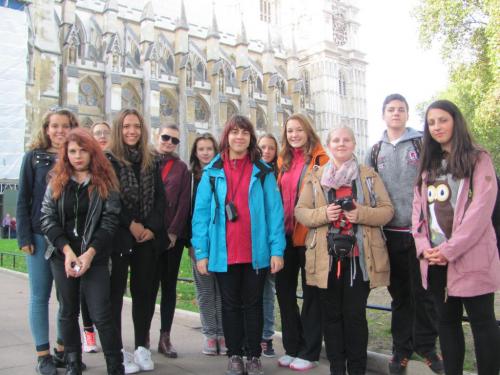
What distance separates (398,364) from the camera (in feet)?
11.3

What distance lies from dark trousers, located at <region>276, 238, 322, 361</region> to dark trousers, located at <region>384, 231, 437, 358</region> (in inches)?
24.3

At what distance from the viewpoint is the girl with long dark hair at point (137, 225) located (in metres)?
3.54

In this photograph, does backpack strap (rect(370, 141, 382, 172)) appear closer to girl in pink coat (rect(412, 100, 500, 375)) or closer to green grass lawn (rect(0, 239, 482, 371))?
girl in pink coat (rect(412, 100, 500, 375))

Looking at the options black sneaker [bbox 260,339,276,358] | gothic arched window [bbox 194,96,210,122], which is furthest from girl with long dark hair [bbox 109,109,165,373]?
gothic arched window [bbox 194,96,210,122]

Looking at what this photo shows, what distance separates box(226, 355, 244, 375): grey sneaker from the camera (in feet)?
11.2

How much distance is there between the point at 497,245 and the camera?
2.91 metres

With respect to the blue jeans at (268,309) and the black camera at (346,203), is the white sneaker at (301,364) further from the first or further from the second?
the black camera at (346,203)

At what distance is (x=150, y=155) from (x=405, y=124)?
2126 mm

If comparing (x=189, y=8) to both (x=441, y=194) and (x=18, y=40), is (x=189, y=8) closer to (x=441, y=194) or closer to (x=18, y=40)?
(x=18, y=40)

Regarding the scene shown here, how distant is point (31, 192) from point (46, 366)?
132cm

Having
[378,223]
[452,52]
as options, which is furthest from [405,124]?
[452,52]

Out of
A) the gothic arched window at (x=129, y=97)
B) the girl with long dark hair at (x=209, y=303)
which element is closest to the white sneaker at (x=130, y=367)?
the girl with long dark hair at (x=209, y=303)

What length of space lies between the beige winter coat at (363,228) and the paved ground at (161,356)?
0.84 metres

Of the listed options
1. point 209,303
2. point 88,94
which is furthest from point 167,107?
point 209,303
